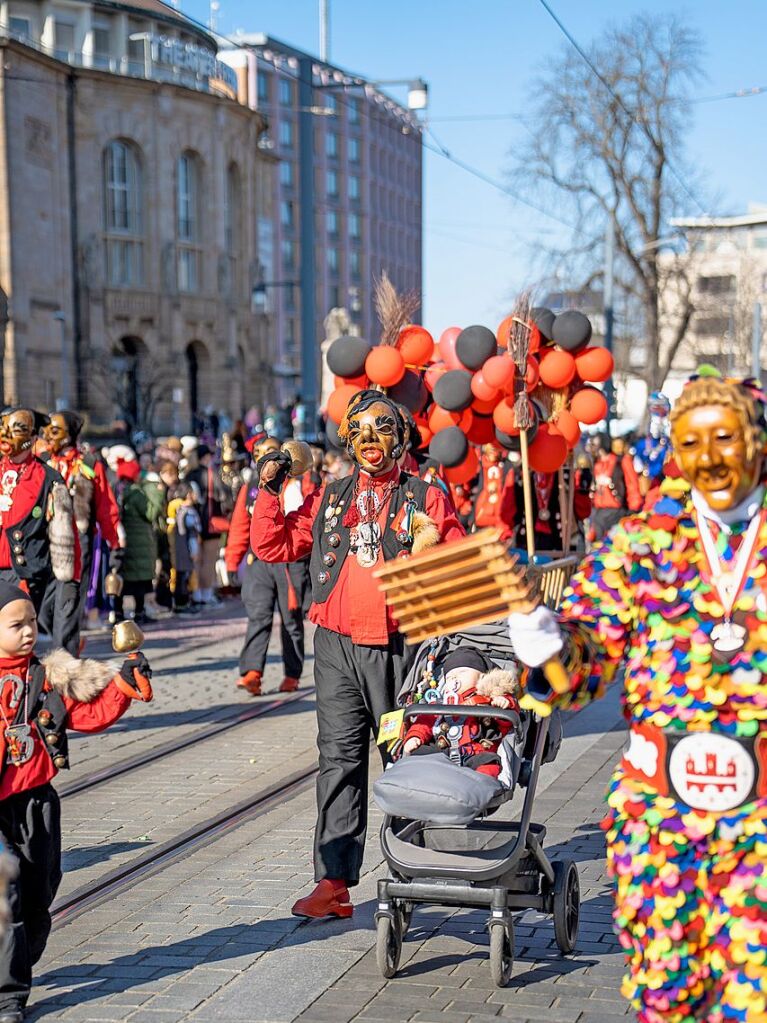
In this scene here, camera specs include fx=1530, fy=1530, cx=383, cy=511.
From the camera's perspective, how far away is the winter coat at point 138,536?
1498 cm

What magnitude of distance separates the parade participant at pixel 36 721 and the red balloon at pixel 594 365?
6.22 meters

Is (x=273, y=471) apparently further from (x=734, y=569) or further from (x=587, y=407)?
(x=587, y=407)

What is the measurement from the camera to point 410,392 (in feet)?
35.8

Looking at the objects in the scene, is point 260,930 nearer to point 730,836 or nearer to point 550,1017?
point 550,1017

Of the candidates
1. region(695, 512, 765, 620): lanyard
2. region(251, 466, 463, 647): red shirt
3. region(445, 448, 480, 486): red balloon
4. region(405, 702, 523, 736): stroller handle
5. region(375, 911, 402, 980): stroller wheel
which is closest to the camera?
region(695, 512, 765, 620): lanyard

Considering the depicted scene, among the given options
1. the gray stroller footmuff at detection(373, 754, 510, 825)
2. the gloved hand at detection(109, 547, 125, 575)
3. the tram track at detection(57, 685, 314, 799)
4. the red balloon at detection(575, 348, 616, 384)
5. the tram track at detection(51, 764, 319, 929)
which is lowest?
the tram track at detection(57, 685, 314, 799)

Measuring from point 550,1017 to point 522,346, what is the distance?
5.62 m

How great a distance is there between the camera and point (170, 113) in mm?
56750

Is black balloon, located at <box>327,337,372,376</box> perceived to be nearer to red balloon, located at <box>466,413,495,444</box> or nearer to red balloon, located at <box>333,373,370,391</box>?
red balloon, located at <box>333,373,370,391</box>

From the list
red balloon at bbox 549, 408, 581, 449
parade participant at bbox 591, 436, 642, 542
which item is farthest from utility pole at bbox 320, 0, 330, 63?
red balloon at bbox 549, 408, 581, 449

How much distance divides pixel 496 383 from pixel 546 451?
55 cm

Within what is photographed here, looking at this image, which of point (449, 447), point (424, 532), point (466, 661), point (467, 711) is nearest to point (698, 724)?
point (467, 711)

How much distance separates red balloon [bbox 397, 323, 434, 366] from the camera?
11.1m

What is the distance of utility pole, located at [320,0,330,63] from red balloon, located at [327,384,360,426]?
102ft
